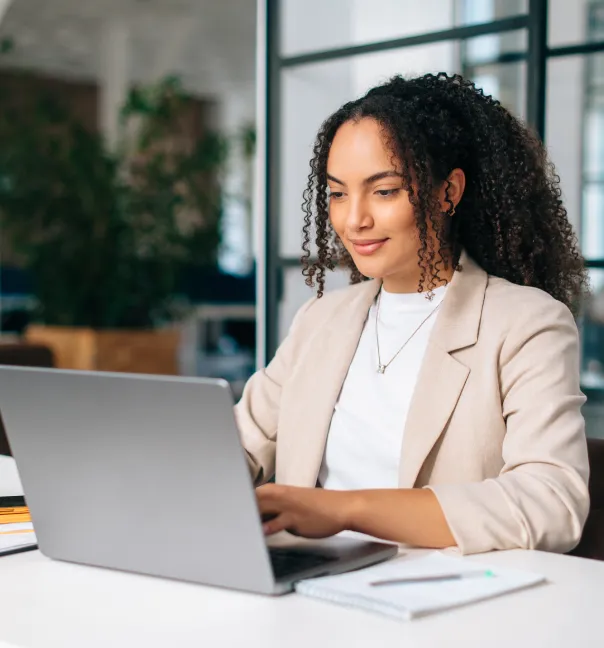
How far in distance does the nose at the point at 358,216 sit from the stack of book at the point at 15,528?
67cm

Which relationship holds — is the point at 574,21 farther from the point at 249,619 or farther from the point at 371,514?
the point at 249,619

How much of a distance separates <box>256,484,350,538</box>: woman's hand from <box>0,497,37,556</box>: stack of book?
35cm

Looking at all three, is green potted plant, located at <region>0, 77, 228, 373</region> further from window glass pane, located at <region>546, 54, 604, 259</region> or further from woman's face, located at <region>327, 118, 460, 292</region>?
woman's face, located at <region>327, 118, 460, 292</region>

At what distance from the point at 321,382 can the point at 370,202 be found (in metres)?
0.33

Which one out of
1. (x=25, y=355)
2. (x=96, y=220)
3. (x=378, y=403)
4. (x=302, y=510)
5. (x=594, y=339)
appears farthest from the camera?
(x=96, y=220)

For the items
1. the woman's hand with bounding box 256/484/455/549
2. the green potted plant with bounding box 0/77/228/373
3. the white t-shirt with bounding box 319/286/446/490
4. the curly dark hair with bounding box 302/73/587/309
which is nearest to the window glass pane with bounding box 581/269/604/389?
the curly dark hair with bounding box 302/73/587/309

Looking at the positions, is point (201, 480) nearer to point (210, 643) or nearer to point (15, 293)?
point (210, 643)

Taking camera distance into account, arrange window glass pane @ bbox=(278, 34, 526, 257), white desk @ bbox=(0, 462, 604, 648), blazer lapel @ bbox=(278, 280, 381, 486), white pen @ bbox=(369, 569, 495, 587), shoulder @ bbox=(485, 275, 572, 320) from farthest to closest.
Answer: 1. window glass pane @ bbox=(278, 34, 526, 257)
2. blazer lapel @ bbox=(278, 280, 381, 486)
3. shoulder @ bbox=(485, 275, 572, 320)
4. white pen @ bbox=(369, 569, 495, 587)
5. white desk @ bbox=(0, 462, 604, 648)

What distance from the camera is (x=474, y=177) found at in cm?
180

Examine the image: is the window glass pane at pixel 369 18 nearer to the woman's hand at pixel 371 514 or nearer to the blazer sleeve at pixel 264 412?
the blazer sleeve at pixel 264 412

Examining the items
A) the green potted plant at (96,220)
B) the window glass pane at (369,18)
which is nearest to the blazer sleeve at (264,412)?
the window glass pane at (369,18)

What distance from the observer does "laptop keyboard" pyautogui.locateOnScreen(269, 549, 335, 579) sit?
111 centimetres


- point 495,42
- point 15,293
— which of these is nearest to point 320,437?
point 495,42

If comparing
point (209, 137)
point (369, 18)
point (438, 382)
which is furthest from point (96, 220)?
point (438, 382)
